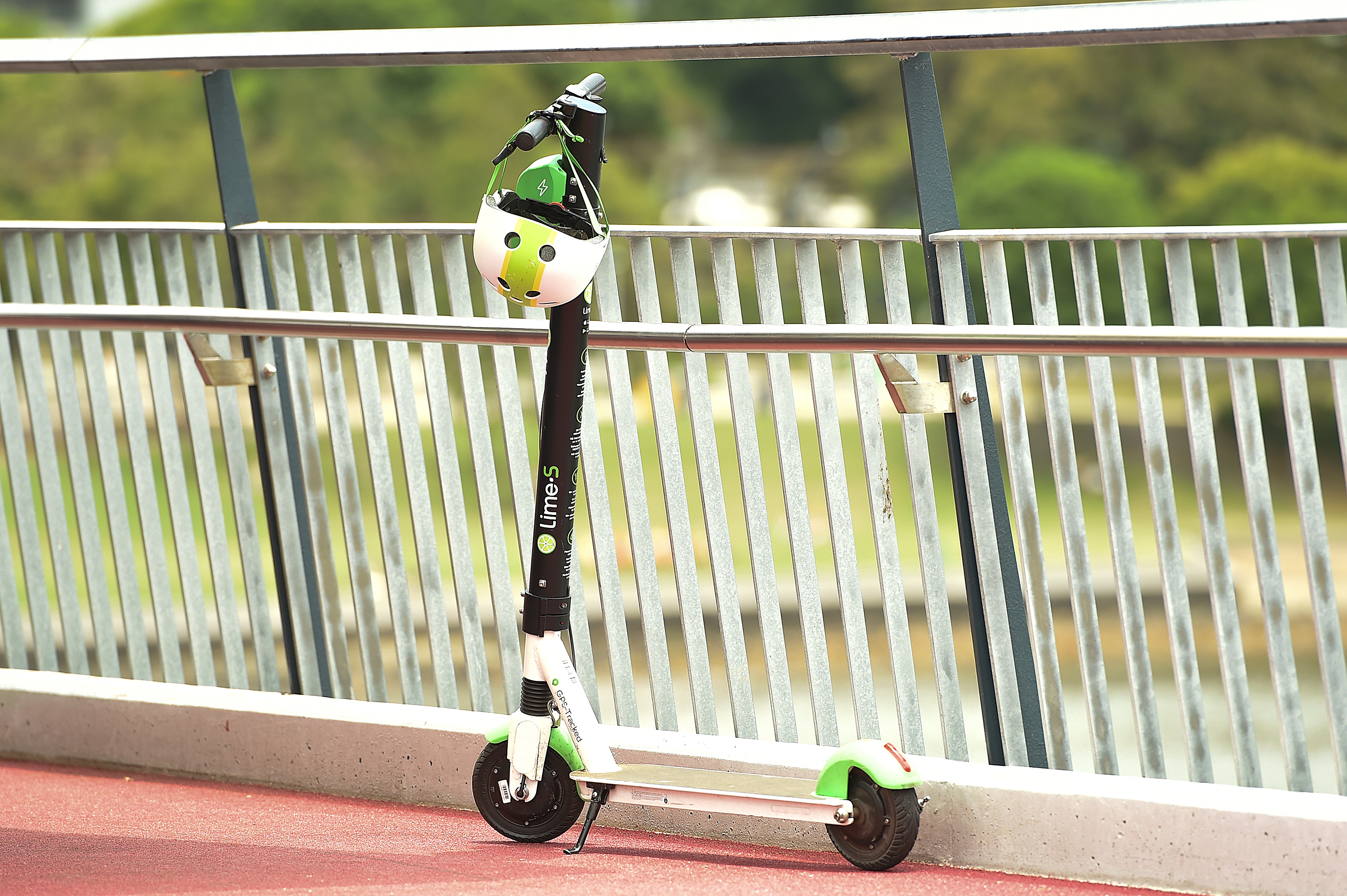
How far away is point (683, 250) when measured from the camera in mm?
2578

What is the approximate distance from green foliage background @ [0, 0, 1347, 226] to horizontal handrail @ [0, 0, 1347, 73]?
48.6 m

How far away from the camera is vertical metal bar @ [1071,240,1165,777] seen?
2268 mm

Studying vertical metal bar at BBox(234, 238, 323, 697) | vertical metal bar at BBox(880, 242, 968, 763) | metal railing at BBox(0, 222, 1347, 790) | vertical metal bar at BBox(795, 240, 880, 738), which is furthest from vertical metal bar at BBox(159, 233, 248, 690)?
vertical metal bar at BBox(880, 242, 968, 763)

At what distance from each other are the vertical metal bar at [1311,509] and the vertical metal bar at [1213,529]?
→ 112 millimetres

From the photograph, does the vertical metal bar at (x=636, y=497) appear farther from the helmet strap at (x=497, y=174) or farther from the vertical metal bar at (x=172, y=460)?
the vertical metal bar at (x=172, y=460)

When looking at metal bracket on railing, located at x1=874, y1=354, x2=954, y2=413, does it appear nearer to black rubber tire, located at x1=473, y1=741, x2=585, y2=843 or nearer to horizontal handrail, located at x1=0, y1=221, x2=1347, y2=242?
horizontal handrail, located at x1=0, y1=221, x2=1347, y2=242

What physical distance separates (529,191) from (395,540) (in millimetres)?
978

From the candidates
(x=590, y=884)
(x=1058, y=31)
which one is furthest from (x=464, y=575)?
(x=1058, y=31)

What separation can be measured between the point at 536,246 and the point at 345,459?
3.04 ft

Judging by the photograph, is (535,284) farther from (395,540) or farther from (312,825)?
(312,825)

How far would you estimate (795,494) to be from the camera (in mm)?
2539

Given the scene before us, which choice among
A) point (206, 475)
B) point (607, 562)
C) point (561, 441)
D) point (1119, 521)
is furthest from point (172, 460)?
point (1119, 521)

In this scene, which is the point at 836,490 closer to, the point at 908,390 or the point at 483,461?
the point at 908,390

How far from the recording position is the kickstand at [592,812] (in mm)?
2334
